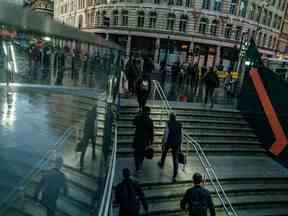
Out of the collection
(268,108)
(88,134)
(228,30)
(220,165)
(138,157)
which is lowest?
(220,165)

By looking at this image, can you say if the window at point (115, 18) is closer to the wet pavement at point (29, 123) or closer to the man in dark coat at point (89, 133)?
the wet pavement at point (29, 123)

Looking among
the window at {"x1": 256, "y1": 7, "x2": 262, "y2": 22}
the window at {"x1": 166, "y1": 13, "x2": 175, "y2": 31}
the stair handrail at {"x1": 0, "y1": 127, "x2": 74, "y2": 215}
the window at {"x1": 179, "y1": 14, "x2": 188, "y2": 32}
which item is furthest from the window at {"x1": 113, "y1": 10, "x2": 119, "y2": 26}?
the stair handrail at {"x1": 0, "y1": 127, "x2": 74, "y2": 215}

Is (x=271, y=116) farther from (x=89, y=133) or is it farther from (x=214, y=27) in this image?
(x=214, y=27)

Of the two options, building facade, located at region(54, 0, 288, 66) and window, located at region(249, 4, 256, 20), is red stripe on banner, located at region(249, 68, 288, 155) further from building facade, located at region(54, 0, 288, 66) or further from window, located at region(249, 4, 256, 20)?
window, located at region(249, 4, 256, 20)

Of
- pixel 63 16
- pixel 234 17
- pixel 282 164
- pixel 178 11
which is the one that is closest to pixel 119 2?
pixel 178 11

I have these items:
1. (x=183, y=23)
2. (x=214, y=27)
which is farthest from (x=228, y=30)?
(x=183, y=23)

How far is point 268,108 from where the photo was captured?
11422 millimetres

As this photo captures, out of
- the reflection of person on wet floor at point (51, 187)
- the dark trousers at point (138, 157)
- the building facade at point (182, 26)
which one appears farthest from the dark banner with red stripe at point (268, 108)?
the building facade at point (182, 26)

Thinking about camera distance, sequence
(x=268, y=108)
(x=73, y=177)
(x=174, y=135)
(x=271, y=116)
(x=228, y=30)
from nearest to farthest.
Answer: (x=73, y=177)
(x=174, y=135)
(x=271, y=116)
(x=268, y=108)
(x=228, y=30)

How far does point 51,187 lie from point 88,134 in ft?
5.00

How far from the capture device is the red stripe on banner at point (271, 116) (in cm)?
1074

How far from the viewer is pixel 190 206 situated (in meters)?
5.27

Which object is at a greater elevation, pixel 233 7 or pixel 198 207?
pixel 233 7

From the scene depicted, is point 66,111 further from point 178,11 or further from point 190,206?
point 178,11
